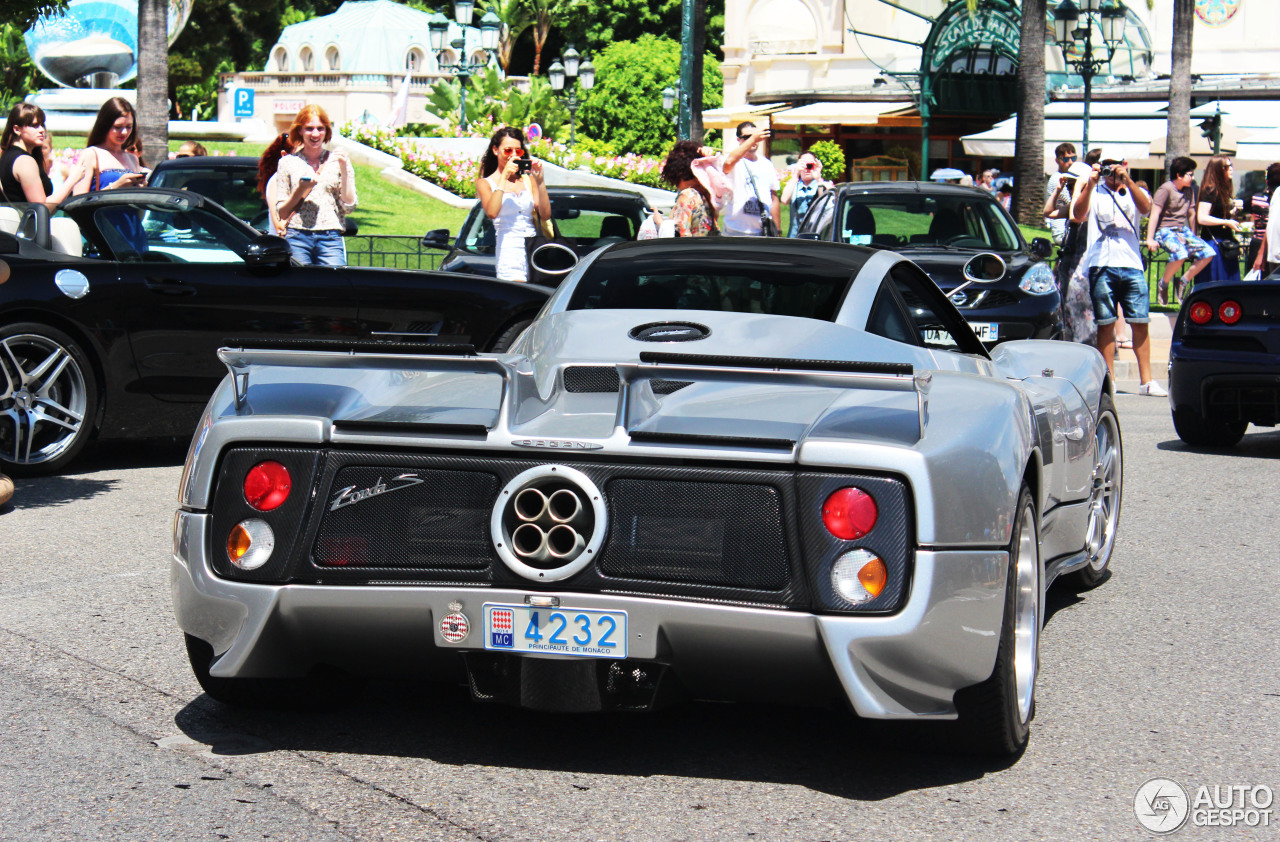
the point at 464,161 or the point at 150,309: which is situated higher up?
the point at 464,161

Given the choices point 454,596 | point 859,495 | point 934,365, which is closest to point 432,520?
point 454,596

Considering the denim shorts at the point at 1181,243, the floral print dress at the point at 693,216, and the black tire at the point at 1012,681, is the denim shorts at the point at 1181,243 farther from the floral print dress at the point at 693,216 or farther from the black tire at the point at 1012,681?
the black tire at the point at 1012,681

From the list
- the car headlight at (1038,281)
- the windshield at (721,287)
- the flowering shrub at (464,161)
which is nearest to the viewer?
the windshield at (721,287)

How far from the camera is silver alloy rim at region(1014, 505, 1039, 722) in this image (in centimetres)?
416

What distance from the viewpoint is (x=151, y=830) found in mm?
3537

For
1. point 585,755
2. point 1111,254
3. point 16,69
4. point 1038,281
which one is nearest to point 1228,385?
point 1038,281

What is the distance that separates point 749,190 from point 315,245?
3257 mm

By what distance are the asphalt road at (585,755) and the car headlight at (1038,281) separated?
6769 mm

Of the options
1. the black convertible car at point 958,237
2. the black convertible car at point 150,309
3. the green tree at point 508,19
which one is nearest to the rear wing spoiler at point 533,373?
the black convertible car at point 150,309

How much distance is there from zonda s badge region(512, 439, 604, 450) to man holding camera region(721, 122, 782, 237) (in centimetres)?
861

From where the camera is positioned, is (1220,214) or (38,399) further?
(1220,214)

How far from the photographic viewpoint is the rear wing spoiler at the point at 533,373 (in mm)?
3600

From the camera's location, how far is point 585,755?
4.12 m

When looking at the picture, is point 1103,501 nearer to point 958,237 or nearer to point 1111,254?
point 1111,254
